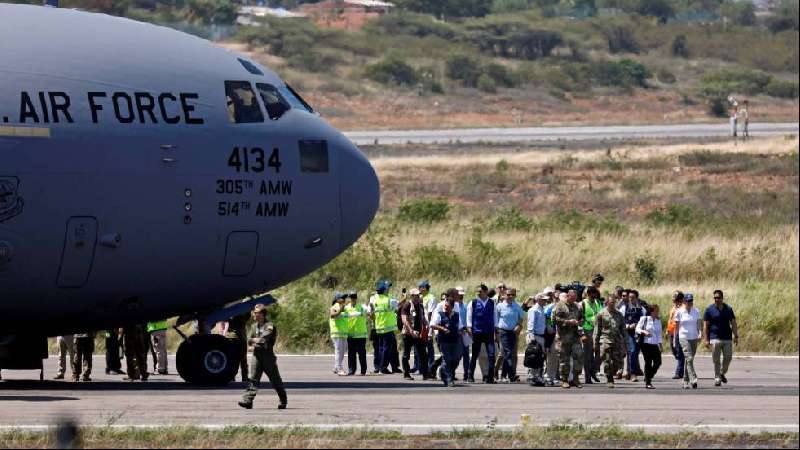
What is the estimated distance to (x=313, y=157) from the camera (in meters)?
25.9

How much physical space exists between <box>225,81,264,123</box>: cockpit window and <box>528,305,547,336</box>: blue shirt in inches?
252

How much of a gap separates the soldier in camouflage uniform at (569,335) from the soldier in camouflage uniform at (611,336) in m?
0.59

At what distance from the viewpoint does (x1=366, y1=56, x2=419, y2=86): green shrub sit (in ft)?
395

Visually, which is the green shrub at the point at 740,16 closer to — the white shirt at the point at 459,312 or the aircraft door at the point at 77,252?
the white shirt at the point at 459,312

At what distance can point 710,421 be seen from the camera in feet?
71.4

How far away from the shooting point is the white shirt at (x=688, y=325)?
2817cm

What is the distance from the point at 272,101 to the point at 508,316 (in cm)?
632

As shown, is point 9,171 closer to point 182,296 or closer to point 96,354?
point 182,296


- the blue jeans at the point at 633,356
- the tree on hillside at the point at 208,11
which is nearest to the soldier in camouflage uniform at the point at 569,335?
the blue jeans at the point at 633,356

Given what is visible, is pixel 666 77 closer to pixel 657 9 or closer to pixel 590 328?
pixel 657 9

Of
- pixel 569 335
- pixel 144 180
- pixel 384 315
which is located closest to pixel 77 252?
pixel 144 180

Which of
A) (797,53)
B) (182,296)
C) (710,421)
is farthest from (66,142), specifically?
(797,53)

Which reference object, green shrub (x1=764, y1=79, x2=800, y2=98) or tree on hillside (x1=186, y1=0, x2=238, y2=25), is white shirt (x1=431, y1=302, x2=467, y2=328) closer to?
tree on hillside (x1=186, y1=0, x2=238, y2=25)

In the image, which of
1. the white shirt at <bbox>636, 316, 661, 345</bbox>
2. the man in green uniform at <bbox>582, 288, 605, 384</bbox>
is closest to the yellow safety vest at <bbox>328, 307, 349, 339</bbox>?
the man in green uniform at <bbox>582, 288, 605, 384</bbox>
